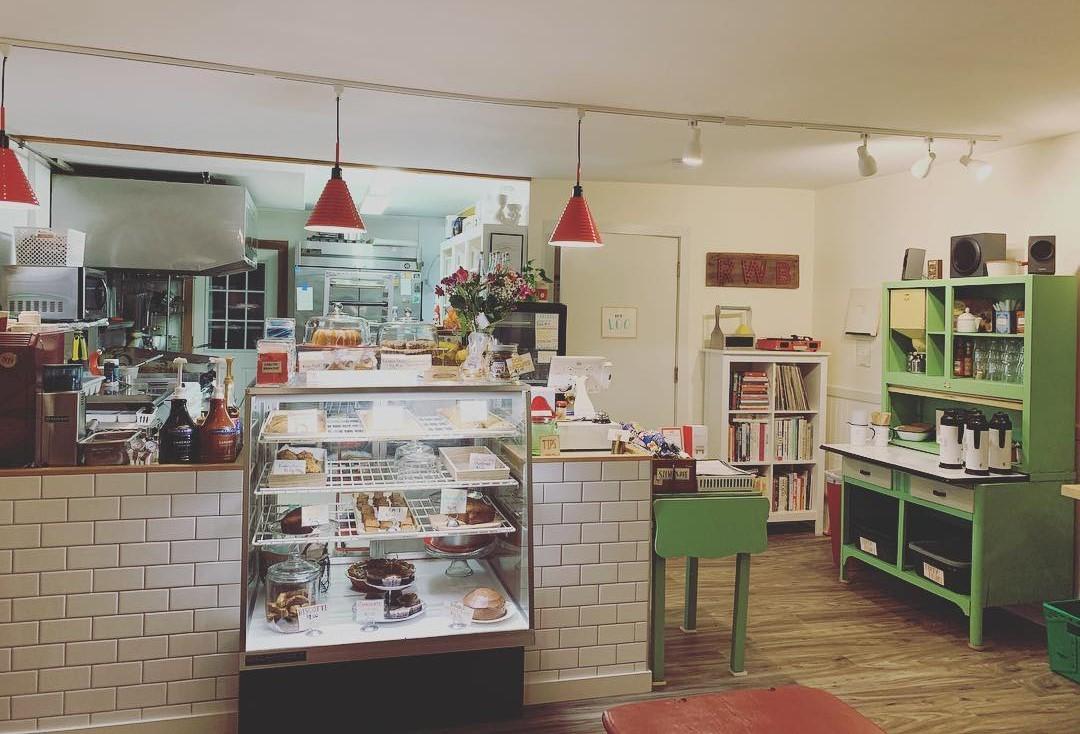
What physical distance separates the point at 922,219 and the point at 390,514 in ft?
13.8

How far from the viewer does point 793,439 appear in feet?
20.1

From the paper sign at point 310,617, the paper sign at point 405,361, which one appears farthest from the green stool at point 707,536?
the paper sign at point 310,617

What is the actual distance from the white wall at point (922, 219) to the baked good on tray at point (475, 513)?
3431 millimetres

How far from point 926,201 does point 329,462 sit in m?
4.31

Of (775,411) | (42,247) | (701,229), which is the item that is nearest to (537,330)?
(701,229)

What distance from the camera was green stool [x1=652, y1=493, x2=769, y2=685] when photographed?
3416 millimetres

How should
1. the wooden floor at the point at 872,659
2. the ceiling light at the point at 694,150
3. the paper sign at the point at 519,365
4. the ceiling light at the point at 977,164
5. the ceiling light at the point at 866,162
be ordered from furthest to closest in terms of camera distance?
the ceiling light at the point at 977,164
the ceiling light at the point at 866,162
the ceiling light at the point at 694,150
the paper sign at the point at 519,365
the wooden floor at the point at 872,659

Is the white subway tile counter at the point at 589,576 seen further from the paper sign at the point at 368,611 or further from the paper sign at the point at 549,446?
the paper sign at the point at 368,611

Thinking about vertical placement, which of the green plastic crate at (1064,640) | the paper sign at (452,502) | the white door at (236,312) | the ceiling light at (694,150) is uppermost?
the ceiling light at (694,150)

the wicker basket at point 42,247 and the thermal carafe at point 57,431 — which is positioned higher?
the wicker basket at point 42,247

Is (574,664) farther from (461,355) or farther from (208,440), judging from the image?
(208,440)

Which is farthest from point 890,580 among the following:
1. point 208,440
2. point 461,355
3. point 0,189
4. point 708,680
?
point 0,189

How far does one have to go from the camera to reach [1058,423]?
4.19 metres

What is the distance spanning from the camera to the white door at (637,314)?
6.07 metres
